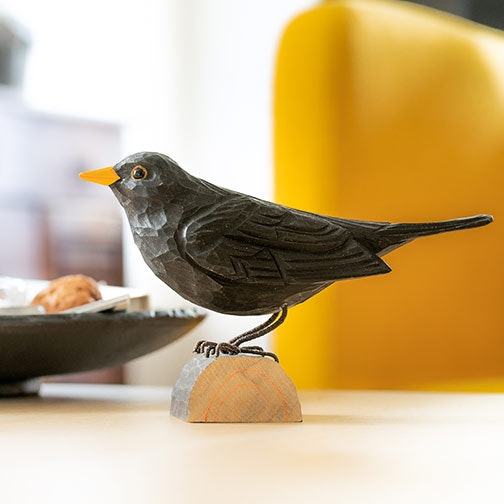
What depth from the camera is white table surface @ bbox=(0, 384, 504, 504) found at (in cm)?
44

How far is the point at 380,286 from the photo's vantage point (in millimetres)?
1321

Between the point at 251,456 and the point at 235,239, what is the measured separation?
23cm

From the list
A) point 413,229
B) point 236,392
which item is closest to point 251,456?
point 236,392

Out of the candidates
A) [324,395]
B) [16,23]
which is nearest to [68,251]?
[16,23]

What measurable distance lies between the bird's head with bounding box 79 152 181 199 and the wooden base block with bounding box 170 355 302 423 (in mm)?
170

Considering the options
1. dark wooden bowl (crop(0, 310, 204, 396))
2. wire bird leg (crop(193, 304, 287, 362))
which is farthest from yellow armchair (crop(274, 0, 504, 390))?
wire bird leg (crop(193, 304, 287, 362))

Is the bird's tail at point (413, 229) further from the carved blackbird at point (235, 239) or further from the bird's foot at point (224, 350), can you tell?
the bird's foot at point (224, 350)

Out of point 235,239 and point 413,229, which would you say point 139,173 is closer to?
point 235,239

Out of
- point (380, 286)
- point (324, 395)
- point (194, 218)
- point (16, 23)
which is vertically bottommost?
point (324, 395)

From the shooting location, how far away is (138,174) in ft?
2.44

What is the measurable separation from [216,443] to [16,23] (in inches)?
60.2

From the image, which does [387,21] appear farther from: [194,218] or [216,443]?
[216,443]

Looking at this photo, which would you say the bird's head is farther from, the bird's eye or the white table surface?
the white table surface

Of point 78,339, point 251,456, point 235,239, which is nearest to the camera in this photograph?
point 251,456
